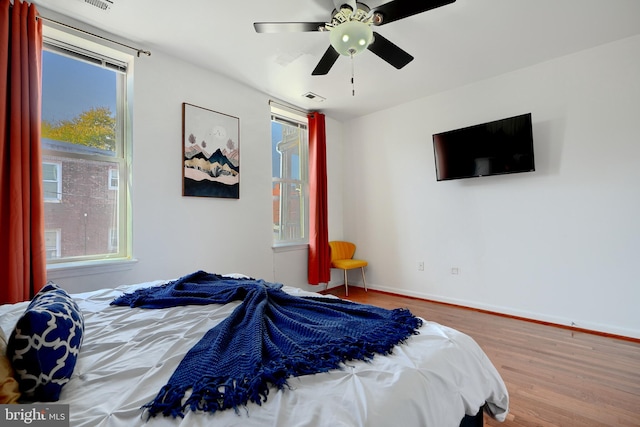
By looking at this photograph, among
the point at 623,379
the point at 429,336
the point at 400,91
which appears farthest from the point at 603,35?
the point at 429,336

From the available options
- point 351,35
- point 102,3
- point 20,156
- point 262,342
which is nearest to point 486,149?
point 351,35

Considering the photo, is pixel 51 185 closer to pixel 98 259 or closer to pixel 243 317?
pixel 98 259

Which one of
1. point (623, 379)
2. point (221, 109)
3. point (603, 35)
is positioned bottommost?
point (623, 379)

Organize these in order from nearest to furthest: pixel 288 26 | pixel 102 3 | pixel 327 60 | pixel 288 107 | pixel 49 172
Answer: pixel 288 26 < pixel 102 3 < pixel 49 172 < pixel 327 60 < pixel 288 107

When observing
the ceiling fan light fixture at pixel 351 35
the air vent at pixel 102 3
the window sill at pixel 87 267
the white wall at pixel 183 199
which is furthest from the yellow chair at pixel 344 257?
the air vent at pixel 102 3

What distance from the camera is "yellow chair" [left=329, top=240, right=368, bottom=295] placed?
4160 millimetres

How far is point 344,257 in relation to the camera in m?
4.50

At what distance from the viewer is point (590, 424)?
153 cm

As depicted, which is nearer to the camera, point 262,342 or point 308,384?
point 308,384

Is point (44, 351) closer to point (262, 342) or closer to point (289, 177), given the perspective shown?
point (262, 342)

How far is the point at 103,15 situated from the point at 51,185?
139 centimetres

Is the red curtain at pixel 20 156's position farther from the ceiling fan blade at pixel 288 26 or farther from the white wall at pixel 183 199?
the ceiling fan blade at pixel 288 26

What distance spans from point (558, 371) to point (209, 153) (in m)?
3.53

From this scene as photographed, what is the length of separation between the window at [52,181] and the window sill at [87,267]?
0.53 metres
